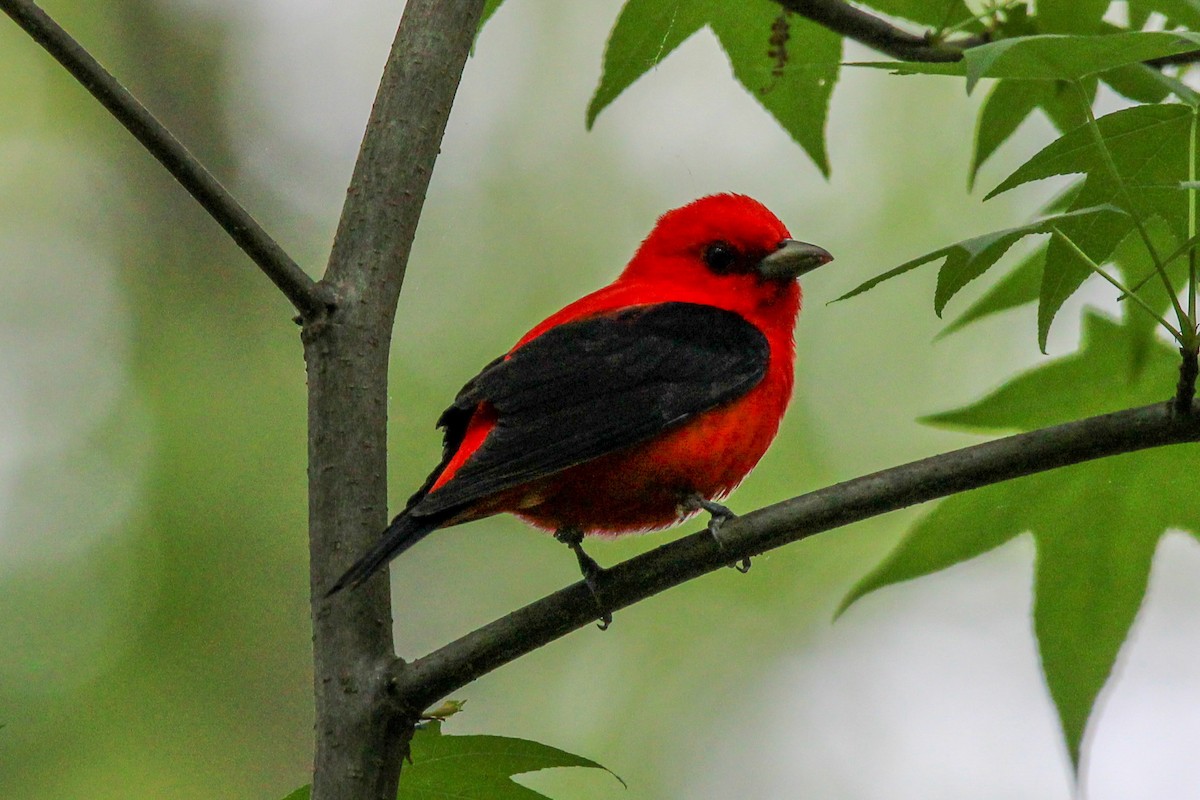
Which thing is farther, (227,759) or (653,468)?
(227,759)

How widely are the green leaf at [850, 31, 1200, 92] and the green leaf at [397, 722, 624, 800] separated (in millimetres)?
1219

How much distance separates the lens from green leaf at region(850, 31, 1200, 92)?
179 cm

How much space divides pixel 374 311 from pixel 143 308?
230 inches

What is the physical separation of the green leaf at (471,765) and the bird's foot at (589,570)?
257 millimetres

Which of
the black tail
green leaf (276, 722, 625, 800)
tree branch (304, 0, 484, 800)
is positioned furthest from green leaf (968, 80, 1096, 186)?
green leaf (276, 722, 625, 800)

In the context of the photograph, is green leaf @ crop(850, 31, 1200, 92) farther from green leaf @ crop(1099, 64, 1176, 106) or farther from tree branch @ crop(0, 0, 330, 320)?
tree branch @ crop(0, 0, 330, 320)

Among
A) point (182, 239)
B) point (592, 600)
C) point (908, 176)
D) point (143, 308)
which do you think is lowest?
point (592, 600)

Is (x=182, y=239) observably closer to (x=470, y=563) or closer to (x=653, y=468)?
(x=470, y=563)

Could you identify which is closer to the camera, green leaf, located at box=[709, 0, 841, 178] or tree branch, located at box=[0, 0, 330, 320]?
tree branch, located at box=[0, 0, 330, 320]

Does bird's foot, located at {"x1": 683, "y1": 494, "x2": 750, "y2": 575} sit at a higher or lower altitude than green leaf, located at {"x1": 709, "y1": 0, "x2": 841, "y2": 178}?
lower

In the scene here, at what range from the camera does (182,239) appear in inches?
320

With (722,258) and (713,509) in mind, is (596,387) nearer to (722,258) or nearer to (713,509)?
(713,509)

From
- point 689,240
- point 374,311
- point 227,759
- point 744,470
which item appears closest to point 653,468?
point 744,470

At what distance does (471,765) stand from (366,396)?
68 centimetres
